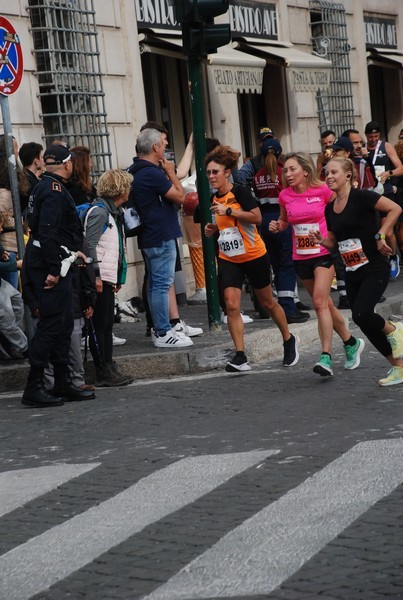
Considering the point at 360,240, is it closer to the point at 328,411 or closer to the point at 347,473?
the point at 328,411

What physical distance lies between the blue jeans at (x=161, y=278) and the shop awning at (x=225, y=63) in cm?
568

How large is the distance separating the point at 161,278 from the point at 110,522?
5714mm

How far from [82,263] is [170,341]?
1879mm

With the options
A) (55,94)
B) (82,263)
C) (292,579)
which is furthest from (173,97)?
(292,579)

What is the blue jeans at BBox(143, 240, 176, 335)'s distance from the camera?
459 inches

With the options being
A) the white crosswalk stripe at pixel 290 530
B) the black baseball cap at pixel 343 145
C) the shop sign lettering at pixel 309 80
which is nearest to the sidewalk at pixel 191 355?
the black baseball cap at pixel 343 145

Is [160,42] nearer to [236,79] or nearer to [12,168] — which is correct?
[236,79]

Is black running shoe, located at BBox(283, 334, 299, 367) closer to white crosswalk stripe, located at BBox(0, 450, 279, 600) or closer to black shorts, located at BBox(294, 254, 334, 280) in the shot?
black shorts, located at BBox(294, 254, 334, 280)

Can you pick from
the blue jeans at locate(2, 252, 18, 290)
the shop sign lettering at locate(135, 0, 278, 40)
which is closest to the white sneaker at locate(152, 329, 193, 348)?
the blue jeans at locate(2, 252, 18, 290)

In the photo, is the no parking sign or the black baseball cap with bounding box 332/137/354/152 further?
the black baseball cap with bounding box 332/137/354/152

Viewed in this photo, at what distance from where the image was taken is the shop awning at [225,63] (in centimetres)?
1703

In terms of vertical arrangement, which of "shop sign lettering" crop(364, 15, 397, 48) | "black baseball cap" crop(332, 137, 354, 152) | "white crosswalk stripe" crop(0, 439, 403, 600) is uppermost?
"shop sign lettering" crop(364, 15, 397, 48)

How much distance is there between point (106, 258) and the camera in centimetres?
1047

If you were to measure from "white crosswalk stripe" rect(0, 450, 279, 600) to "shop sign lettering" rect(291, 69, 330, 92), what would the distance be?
44.7 feet
